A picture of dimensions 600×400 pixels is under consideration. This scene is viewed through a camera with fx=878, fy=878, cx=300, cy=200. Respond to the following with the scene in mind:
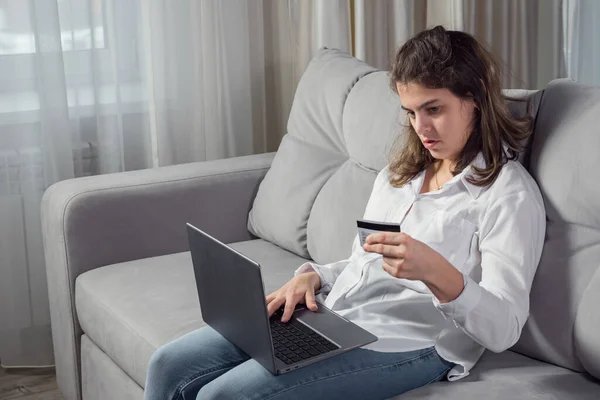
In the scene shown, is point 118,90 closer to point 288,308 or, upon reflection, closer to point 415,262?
point 288,308

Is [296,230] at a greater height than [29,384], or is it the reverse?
[296,230]

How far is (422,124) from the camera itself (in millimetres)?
1564

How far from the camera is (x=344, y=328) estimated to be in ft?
4.91

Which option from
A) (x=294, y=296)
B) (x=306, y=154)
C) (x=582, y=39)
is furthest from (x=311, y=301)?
(x=582, y=39)

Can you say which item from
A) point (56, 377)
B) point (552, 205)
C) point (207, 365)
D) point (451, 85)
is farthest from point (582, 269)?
point (56, 377)

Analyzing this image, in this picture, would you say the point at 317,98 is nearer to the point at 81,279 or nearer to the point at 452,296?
the point at 81,279

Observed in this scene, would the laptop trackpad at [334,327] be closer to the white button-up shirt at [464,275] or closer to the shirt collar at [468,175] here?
the white button-up shirt at [464,275]

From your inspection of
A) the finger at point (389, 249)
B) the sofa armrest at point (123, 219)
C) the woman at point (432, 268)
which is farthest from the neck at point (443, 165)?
the sofa armrest at point (123, 219)

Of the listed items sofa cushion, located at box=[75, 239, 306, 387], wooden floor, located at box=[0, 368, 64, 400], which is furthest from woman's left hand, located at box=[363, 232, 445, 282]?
wooden floor, located at box=[0, 368, 64, 400]

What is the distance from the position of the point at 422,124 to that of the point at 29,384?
5.20 ft

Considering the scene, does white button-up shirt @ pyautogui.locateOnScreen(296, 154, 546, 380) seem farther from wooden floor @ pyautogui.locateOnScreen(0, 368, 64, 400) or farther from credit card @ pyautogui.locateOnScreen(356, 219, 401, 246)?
wooden floor @ pyautogui.locateOnScreen(0, 368, 64, 400)

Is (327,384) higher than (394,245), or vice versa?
(394,245)

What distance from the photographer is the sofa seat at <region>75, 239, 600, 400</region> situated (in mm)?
1432

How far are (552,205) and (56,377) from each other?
157 cm
